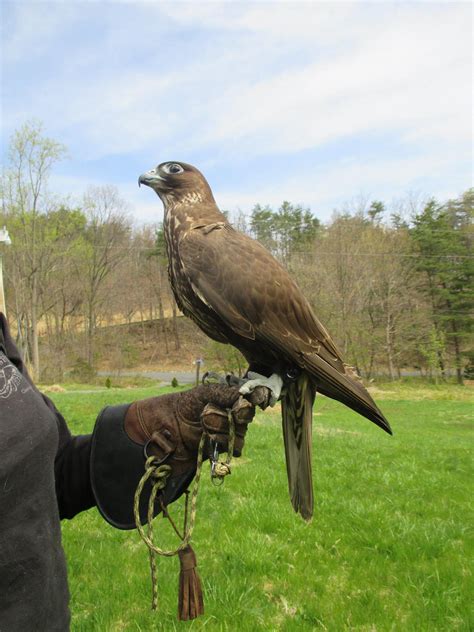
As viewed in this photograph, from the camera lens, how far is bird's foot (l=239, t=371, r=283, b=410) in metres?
1.89

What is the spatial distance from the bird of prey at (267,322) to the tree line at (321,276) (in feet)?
67.6

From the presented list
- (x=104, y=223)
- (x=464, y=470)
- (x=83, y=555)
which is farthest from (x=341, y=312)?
(x=83, y=555)

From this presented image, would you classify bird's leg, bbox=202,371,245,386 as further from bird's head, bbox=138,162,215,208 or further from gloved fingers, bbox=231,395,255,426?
bird's head, bbox=138,162,215,208

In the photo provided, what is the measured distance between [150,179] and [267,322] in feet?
3.49

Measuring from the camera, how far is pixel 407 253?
2986cm

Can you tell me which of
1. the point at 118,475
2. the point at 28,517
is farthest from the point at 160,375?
the point at 28,517

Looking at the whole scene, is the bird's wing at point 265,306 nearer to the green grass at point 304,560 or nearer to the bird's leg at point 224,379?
the bird's leg at point 224,379

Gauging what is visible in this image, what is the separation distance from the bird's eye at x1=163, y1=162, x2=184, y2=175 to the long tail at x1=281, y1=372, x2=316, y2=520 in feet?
4.15

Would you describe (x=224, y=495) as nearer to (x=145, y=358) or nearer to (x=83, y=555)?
(x=83, y=555)

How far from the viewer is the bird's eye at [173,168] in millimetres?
2594

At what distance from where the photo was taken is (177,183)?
2.58m

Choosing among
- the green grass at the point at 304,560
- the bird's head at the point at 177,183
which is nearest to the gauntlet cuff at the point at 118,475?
the green grass at the point at 304,560

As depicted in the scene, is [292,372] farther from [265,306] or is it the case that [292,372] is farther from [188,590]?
[188,590]

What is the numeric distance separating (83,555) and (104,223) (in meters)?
25.6
